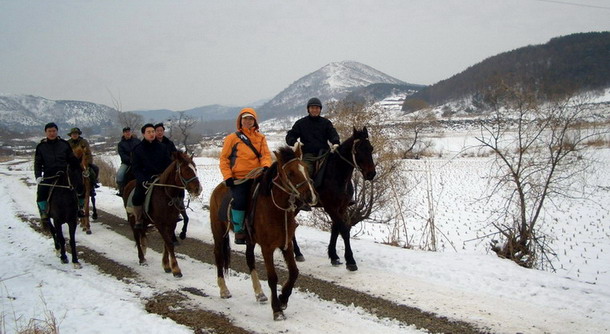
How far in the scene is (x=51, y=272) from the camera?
299 inches

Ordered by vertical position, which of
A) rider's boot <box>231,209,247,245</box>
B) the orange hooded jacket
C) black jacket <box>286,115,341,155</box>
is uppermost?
black jacket <box>286,115,341,155</box>

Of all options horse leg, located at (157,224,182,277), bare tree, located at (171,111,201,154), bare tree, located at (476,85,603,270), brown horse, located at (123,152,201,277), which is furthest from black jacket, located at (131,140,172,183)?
bare tree, located at (171,111,201,154)

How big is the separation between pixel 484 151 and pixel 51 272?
44.2 m

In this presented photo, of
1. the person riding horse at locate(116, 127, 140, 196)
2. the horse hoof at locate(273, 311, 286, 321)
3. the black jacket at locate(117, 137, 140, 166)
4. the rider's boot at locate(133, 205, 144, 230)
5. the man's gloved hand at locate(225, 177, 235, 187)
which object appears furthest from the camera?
the black jacket at locate(117, 137, 140, 166)

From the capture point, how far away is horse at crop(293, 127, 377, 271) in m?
7.25

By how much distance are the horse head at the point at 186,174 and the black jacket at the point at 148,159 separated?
1.02 metres

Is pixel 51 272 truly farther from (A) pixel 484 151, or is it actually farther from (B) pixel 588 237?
(A) pixel 484 151

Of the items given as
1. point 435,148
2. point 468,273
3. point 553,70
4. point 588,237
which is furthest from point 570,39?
point 468,273

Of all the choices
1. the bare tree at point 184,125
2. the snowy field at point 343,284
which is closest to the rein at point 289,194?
the snowy field at point 343,284

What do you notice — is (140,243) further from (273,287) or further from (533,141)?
(533,141)

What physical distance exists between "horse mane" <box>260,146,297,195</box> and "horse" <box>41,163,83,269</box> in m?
5.46

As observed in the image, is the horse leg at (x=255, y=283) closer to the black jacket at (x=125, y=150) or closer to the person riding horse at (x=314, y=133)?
the person riding horse at (x=314, y=133)

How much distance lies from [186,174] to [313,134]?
2849 mm

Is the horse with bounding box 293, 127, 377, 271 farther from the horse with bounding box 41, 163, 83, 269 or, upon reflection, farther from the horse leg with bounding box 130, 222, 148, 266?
the horse with bounding box 41, 163, 83, 269
